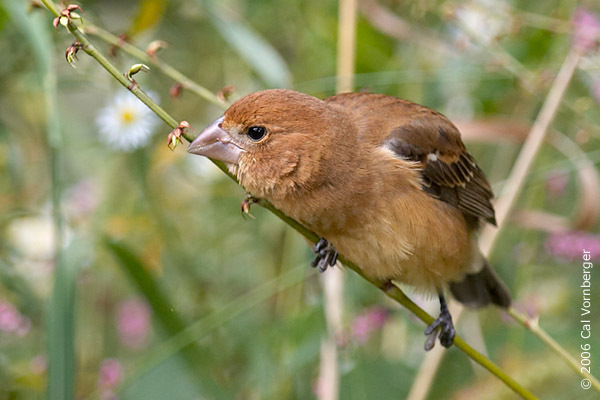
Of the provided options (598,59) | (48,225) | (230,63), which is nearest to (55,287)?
(48,225)

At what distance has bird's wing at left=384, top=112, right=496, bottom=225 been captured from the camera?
8.86 feet

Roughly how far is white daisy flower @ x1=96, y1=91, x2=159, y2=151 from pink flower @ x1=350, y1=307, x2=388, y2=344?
1.18 meters

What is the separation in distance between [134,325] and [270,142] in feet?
5.85

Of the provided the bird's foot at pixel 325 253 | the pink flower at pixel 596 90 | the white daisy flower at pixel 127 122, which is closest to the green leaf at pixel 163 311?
the white daisy flower at pixel 127 122

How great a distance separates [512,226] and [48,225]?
2.29 metres

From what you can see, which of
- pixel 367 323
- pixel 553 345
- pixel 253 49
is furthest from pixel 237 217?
pixel 553 345

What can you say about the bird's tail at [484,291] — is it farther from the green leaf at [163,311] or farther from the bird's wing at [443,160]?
the green leaf at [163,311]

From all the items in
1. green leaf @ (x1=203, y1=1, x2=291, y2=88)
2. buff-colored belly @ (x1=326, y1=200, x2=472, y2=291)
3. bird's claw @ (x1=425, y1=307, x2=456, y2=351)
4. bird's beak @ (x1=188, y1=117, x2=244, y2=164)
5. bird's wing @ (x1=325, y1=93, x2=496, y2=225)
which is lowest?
bird's claw @ (x1=425, y1=307, x2=456, y2=351)

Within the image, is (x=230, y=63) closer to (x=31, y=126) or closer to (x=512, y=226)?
(x=31, y=126)

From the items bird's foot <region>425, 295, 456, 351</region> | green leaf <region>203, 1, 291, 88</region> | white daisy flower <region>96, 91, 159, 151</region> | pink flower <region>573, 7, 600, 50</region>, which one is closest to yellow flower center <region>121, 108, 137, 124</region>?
white daisy flower <region>96, 91, 159, 151</region>

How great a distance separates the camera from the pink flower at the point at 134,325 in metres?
3.74

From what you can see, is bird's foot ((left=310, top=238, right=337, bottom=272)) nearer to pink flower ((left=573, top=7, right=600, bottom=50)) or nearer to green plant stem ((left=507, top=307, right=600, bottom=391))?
green plant stem ((left=507, top=307, right=600, bottom=391))

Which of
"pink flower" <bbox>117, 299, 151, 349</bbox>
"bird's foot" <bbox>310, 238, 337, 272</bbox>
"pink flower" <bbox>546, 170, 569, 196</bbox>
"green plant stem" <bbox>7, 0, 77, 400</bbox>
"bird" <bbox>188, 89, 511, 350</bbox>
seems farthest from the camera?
"pink flower" <bbox>546, 170, 569, 196</bbox>

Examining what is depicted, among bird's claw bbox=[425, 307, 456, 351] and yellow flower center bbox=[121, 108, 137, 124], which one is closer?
bird's claw bbox=[425, 307, 456, 351]
